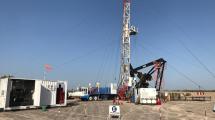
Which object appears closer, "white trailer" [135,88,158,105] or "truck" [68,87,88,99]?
"white trailer" [135,88,158,105]

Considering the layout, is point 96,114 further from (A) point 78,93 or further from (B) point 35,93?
(A) point 78,93

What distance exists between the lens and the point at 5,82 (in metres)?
28.3

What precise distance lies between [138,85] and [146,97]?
36.6ft

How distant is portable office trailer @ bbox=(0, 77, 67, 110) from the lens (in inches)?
1230

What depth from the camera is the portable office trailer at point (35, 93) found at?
3123 centimetres

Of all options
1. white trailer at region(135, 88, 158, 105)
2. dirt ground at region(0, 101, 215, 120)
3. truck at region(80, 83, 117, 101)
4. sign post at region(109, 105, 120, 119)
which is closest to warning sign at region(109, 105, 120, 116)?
sign post at region(109, 105, 120, 119)

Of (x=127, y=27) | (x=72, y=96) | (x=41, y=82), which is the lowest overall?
(x=72, y=96)

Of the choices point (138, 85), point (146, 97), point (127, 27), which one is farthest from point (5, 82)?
point (127, 27)

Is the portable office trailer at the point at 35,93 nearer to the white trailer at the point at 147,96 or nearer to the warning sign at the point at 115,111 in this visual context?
the white trailer at the point at 147,96

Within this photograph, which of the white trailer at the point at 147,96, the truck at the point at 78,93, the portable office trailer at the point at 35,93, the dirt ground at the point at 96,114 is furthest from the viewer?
the truck at the point at 78,93

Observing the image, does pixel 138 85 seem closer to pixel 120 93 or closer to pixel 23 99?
pixel 120 93

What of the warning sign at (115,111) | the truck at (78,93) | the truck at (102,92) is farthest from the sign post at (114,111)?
the truck at (102,92)

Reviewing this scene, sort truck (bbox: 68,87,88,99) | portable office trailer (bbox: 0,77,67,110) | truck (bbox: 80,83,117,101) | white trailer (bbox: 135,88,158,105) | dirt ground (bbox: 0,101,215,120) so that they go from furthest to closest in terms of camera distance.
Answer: truck (bbox: 80,83,117,101), truck (bbox: 68,87,88,99), white trailer (bbox: 135,88,158,105), portable office trailer (bbox: 0,77,67,110), dirt ground (bbox: 0,101,215,120)

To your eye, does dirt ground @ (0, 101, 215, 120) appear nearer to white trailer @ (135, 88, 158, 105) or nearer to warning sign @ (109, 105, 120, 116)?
warning sign @ (109, 105, 120, 116)
